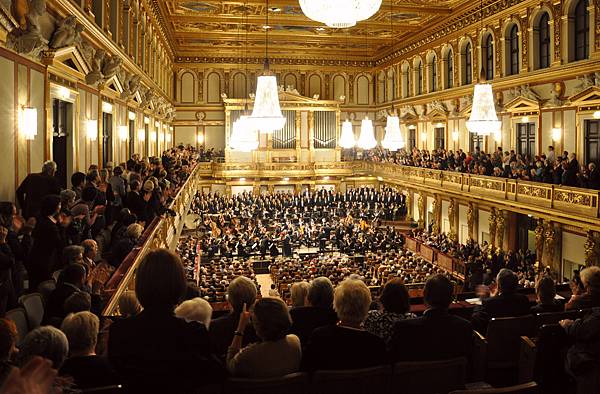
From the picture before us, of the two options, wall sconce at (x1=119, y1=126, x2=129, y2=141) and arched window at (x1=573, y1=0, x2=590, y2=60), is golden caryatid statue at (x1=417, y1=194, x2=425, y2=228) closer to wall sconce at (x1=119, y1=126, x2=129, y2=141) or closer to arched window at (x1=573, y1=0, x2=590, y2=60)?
arched window at (x1=573, y1=0, x2=590, y2=60)

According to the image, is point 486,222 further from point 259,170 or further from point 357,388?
point 357,388

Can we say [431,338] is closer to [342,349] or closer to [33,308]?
[342,349]

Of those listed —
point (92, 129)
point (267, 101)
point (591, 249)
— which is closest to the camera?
point (267, 101)

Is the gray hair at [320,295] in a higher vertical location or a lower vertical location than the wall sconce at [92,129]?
lower

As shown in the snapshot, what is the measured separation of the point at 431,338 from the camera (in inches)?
161

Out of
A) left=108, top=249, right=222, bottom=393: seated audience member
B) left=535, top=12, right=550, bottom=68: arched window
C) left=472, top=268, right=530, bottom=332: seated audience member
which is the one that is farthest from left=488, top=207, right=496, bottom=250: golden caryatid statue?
left=108, top=249, right=222, bottom=393: seated audience member

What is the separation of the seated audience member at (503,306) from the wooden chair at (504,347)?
35 centimetres

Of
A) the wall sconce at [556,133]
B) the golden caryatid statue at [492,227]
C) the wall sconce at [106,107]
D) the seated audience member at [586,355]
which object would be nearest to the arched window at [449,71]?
the golden caryatid statue at [492,227]

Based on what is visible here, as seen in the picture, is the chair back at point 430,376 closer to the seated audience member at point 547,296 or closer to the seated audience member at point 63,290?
the seated audience member at point 547,296

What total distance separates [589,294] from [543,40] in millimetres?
20959

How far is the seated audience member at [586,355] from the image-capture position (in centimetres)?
414

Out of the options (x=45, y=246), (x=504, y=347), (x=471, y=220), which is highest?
(x=45, y=246)

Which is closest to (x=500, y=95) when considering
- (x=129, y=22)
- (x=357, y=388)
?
(x=129, y=22)

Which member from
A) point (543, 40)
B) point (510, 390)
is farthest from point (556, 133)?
point (510, 390)
